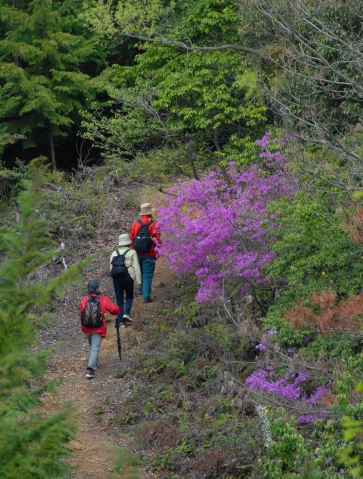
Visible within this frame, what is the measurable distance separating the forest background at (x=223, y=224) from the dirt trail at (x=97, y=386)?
0.35 meters

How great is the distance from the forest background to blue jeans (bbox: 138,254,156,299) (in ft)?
2.50

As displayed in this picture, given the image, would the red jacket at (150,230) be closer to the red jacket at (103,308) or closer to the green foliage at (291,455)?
the red jacket at (103,308)

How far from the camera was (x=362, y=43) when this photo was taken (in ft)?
36.5

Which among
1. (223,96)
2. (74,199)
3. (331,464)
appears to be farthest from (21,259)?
(74,199)

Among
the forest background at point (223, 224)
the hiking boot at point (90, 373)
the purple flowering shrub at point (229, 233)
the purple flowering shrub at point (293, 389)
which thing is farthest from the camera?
the hiking boot at point (90, 373)

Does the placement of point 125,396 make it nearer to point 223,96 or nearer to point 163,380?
point 163,380

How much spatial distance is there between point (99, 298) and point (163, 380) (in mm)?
1585

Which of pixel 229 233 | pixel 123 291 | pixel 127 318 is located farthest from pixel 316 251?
pixel 127 318

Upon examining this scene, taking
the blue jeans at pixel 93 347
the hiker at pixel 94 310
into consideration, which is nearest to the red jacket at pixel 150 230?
the hiker at pixel 94 310

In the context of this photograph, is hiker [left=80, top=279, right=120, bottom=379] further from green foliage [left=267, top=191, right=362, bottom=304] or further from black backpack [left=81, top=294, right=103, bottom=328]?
green foliage [left=267, top=191, right=362, bottom=304]

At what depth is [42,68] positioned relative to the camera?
65.9 ft

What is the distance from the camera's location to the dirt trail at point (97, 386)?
9328 millimetres

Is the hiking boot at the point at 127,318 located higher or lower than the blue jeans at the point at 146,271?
lower

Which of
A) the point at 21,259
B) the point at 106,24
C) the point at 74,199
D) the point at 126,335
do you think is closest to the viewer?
the point at 21,259
